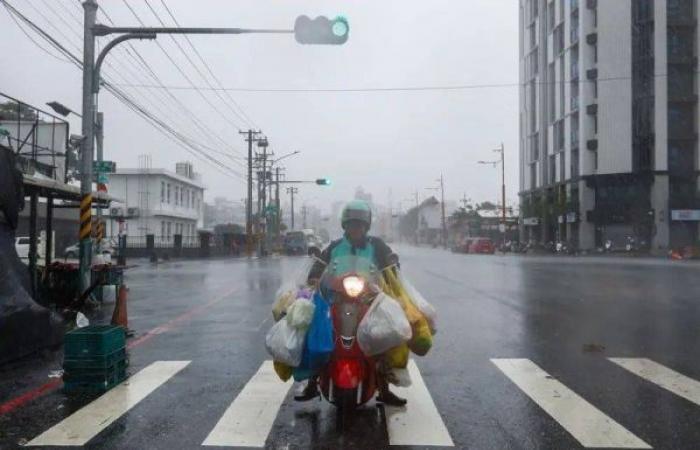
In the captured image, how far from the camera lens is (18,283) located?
345 inches

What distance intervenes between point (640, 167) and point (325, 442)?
56.1m

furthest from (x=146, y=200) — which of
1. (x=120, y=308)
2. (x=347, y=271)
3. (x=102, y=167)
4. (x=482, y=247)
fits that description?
(x=347, y=271)

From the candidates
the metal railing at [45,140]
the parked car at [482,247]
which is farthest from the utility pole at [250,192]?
the metal railing at [45,140]

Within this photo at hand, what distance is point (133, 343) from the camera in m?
9.99

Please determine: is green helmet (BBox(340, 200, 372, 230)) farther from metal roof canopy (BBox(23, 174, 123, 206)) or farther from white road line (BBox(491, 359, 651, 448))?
metal roof canopy (BBox(23, 174, 123, 206))

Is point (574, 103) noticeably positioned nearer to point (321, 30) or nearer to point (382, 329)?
point (321, 30)

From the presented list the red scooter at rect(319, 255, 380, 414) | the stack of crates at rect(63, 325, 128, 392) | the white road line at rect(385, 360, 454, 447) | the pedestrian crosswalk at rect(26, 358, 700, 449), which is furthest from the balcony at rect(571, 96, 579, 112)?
the stack of crates at rect(63, 325, 128, 392)

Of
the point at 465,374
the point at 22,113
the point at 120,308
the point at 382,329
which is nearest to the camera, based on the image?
the point at 382,329

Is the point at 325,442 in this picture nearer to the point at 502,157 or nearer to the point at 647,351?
the point at 647,351

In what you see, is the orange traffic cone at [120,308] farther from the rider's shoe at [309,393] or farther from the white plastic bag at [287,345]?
the white plastic bag at [287,345]

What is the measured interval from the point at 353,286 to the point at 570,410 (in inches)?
93.8

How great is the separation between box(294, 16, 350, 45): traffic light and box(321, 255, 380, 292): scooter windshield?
6655 millimetres

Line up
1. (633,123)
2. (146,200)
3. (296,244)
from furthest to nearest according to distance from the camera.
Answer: (296,244) < (146,200) < (633,123)

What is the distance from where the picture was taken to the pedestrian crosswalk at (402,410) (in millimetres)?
5188
